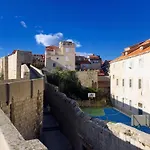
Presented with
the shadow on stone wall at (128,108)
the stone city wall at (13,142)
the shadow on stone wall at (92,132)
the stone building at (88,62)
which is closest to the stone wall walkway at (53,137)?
the shadow on stone wall at (92,132)

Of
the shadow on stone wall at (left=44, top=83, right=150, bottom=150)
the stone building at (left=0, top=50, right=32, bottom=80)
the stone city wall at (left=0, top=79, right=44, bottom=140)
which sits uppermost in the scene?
the stone building at (left=0, top=50, right=32, bottom=80)

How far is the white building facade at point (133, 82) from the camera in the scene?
23217 mm

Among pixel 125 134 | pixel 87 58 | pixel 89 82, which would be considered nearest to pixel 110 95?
pixel 89 82

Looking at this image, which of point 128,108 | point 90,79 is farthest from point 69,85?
point 128,108

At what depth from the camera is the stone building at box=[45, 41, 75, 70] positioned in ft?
173

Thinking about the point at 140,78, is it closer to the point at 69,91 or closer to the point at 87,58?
the point at 69,91

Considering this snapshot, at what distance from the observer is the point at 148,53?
73.7 feet

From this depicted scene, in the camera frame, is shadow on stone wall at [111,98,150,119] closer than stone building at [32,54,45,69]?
Yes

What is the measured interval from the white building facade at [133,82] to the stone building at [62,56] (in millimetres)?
21346

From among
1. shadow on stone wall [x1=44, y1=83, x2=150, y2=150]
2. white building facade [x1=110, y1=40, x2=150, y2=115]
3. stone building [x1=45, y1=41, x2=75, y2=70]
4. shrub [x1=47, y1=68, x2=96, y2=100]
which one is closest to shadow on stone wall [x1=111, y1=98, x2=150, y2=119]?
white building facade [x1=110, y1=40, x2=150, y2=115]

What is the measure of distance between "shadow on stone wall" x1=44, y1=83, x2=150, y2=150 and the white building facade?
10.4m

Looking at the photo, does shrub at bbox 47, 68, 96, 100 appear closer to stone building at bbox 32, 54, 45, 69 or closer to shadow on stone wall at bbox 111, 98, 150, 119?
shadow on stone wall at bbox 111, 98, 150, 119

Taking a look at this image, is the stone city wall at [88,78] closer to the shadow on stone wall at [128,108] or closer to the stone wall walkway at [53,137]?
the shadow on stone wall at [128,108]

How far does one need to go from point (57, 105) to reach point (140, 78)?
10.4 meters
